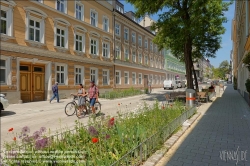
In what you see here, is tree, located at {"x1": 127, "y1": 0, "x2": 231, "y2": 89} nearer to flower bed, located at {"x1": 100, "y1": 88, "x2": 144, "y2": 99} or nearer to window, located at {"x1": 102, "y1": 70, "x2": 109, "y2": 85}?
flower bed, located at {"x1": 100, "y1": 88, "x2": 144, "y2": 99}

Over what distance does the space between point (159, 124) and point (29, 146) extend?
124 inches

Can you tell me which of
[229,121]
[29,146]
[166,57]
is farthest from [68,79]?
[166,57]

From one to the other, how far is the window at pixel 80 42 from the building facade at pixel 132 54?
656 cm

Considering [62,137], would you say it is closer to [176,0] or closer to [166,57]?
[176,0]

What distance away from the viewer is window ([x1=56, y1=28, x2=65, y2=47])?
17.9 metres

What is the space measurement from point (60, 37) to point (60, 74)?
3.64 metres

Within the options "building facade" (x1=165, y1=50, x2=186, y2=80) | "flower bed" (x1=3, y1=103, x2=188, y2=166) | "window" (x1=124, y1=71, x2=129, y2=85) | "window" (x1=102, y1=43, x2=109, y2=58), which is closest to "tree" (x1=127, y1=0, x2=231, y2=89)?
"window" (x1=102, y1=43, x2=109, y2=58)

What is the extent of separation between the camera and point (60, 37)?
18.2 meters

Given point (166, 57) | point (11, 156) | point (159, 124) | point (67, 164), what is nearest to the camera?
point (67, 164)

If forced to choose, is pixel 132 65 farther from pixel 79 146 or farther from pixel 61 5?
pixel 79 146

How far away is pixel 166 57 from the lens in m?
47.5

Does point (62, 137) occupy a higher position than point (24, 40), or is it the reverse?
point (24, 40)

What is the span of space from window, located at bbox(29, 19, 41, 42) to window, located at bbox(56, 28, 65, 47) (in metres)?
1.98

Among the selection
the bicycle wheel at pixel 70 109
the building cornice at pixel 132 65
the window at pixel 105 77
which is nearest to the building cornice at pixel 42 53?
the window at pixel 105 77
